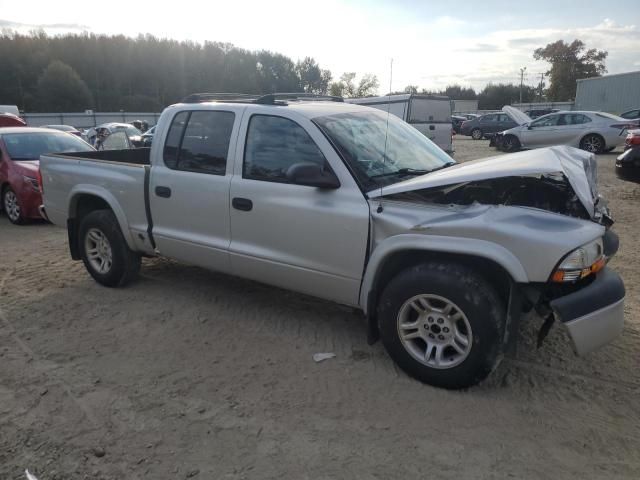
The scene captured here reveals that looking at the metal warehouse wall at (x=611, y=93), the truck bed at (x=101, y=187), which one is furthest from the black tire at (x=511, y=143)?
the metal warehouse wall at (x=611, y=93)

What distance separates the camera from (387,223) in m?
3.40

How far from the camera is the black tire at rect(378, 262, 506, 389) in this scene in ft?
10.2

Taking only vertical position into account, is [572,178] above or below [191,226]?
above

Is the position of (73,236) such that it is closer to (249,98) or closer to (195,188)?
(195,188)

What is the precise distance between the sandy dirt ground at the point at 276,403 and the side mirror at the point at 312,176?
52.0 inches

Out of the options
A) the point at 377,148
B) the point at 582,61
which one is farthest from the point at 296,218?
the point at 582,61

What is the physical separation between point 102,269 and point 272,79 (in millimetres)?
88822

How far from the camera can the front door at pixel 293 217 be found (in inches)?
142

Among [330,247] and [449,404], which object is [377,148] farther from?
[449,404]

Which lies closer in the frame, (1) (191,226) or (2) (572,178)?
(2) (572,178)

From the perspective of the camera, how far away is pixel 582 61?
66188mm

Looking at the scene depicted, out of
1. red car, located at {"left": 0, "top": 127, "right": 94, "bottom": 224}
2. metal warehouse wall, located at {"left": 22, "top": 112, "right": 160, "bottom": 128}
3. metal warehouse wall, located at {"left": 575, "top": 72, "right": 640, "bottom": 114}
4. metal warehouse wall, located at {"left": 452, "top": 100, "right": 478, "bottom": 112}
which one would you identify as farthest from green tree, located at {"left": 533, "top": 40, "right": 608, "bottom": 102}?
red car, located at {"left": 0, "top": 127, "right": 94, "bottom": 224}

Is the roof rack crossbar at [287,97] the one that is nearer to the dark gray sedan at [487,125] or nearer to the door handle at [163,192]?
the door handle at [163,192]

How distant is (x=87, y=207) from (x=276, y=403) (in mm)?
3528
